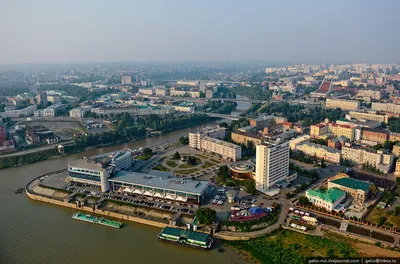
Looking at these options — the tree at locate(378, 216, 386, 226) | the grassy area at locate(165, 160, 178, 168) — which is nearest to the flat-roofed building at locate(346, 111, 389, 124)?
the grassy area at locate(165, 160, 178, 168)

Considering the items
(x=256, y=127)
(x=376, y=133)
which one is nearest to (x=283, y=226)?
(x=376, y=133)

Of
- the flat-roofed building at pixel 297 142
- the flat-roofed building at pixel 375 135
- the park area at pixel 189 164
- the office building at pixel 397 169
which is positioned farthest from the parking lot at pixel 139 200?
the flat-roofed building at pixel 375 135

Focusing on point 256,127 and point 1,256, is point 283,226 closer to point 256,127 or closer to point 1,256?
point 1,256

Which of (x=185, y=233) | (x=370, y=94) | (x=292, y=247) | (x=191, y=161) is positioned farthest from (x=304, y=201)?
(x=370, y=94)

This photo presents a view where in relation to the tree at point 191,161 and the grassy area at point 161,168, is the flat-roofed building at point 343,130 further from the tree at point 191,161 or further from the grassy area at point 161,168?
the grassy area at point 161,168

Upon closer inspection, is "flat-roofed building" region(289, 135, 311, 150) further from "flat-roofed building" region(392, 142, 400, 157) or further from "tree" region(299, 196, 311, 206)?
"tree" region(299, 196, 311, 206)

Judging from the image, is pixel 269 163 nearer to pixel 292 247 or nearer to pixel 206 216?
pixel 206 216
